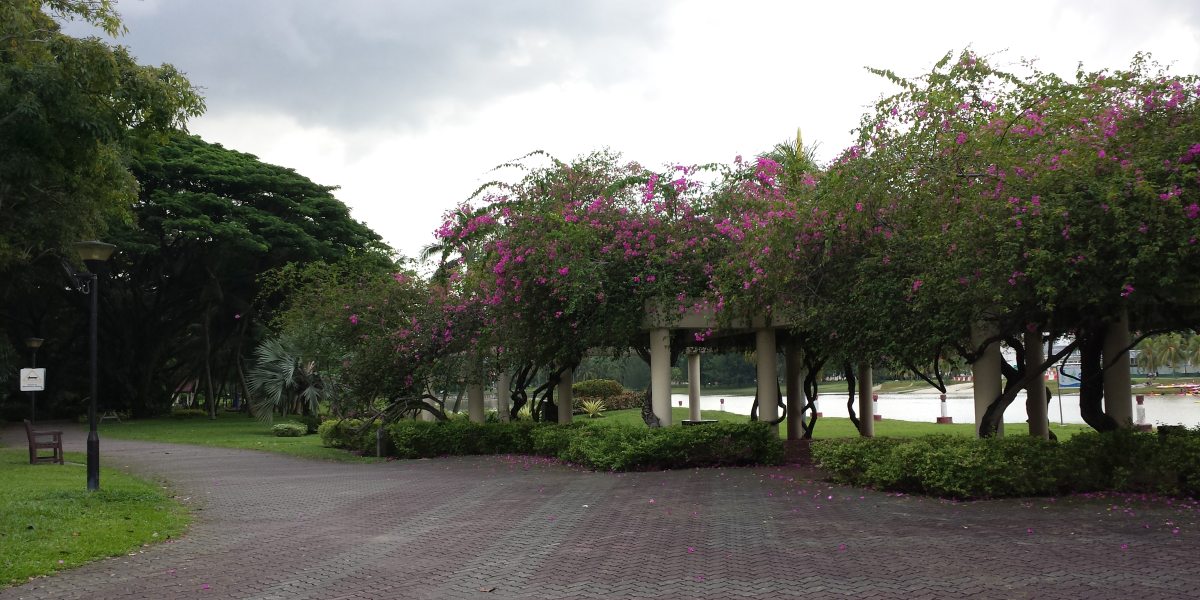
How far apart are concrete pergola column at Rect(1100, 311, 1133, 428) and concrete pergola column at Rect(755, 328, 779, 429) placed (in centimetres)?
531

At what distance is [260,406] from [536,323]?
18.7 metres

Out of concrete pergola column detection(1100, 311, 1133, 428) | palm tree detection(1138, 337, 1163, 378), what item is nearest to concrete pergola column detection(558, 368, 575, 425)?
concrete pergola column detection(1100, 311, 1133, 428)

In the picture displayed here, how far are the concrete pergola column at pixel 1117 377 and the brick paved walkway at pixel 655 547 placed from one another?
324 cm

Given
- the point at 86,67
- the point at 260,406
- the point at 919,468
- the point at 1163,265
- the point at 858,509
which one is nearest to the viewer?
the point at 1163,265

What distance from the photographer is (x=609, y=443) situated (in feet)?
48.1

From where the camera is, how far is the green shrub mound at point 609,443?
47.4 ft

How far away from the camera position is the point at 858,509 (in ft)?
31.8

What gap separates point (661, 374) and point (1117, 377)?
7.20m

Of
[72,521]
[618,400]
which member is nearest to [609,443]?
[72,521]

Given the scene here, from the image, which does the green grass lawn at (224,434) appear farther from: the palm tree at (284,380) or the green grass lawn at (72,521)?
the green grass lawn at (72,521)

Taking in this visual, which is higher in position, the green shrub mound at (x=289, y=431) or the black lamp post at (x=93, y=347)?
the black lamp post at (x=93, y=347)

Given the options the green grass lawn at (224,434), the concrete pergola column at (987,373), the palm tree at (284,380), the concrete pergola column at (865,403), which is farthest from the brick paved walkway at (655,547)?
the palm tree at (284,380)

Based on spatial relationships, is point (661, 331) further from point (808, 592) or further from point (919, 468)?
point (808, 592)

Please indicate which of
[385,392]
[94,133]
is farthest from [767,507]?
[94,133]
